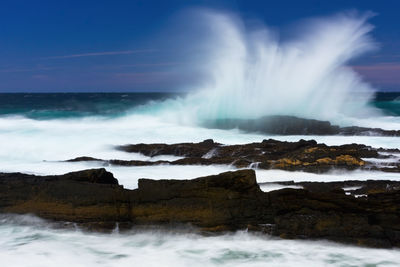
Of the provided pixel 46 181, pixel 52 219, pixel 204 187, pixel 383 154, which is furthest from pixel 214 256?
pixel 383 154

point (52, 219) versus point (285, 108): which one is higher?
point (285, 108)

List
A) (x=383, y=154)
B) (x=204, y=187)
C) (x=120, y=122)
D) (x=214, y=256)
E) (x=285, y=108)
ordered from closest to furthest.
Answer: (x=214, y=256)
(x=204, y=187)
(x=383, y=154)
(x=285, y=108)
(x=120, y=122)

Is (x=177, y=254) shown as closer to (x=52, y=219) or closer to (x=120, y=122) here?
(x=52, y=219)

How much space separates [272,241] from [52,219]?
304cm

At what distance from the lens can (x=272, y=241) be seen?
5523 mm

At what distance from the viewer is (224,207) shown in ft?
18.7

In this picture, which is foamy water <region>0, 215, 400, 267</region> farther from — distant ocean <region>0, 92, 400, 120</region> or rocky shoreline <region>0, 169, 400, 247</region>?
distant ocean <region>0, 92, 400, 120</region>

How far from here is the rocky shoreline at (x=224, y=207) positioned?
540 cm

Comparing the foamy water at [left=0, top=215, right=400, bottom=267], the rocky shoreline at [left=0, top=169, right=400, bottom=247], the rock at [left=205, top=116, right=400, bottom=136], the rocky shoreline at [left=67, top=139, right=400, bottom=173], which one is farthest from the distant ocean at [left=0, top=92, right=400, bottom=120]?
the foamy water at [left=0, top=215, right=400, bottom=267]

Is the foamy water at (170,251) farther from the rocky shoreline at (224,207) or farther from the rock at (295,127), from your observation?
the rock at (295,127)

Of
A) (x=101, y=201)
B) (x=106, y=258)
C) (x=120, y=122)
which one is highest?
(x=120, y=122)

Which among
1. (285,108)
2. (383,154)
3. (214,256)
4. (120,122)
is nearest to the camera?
(214,256)

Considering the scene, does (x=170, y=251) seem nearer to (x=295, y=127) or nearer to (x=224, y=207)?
(x=224, y=207)

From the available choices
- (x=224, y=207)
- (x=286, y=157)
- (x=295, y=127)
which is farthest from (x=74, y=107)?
(x=224, y=207)
